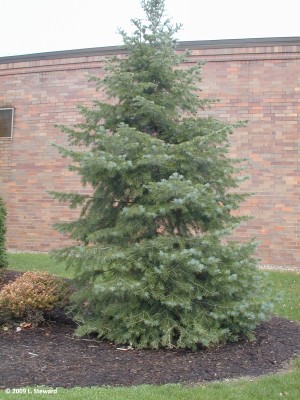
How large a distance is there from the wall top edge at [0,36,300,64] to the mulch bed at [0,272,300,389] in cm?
720

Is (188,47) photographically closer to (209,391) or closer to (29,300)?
(29,300)

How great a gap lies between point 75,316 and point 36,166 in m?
7.49

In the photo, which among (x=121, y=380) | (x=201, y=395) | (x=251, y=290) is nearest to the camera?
(x=201, y=395)

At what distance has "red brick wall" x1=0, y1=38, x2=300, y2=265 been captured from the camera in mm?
11273

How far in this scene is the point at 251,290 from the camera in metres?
5.68

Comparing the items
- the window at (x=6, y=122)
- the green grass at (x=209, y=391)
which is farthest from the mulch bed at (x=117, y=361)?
the window at (x=6, y=122)

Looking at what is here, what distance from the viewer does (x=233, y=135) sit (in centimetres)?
1155

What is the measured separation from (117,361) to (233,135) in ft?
25.5

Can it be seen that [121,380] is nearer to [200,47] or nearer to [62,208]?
[62,208]

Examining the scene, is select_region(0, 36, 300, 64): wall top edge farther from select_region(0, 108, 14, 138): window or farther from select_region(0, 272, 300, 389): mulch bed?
select_region(0, 272, 300, 389): mulch bed

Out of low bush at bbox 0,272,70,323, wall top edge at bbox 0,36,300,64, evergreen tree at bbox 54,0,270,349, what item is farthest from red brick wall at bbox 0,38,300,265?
low bush at bbox 0,272,70,323

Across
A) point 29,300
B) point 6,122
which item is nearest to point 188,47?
point 6,122

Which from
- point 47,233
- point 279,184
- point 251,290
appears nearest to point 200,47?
point 279,184

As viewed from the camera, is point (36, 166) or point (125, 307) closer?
point (125, 307)
